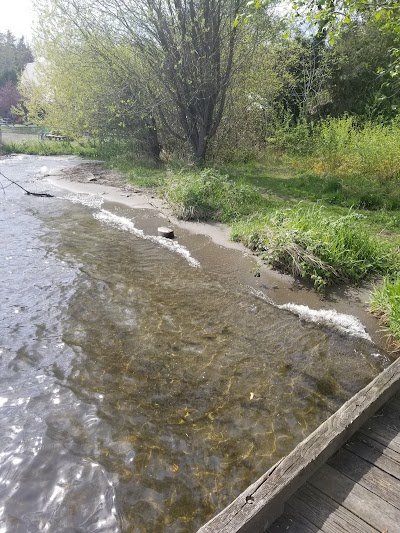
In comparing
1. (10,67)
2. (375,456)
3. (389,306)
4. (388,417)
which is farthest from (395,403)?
(10,67)

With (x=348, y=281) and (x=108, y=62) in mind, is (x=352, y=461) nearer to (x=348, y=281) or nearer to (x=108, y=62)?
(x=348, y=281)

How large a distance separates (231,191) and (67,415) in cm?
697

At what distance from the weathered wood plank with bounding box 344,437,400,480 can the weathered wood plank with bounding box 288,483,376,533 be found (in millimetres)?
441

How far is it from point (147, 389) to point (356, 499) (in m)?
2.20

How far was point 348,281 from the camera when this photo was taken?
5.86 m

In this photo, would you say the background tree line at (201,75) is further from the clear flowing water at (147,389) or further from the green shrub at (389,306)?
the clear flowing water at (147,389)

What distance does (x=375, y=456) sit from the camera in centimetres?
252

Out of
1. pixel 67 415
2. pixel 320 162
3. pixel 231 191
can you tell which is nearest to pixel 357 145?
pixel 320 162

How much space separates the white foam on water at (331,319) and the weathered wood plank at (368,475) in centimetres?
243

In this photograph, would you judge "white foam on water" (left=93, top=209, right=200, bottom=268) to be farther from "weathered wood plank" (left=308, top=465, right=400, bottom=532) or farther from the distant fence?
the distant fence

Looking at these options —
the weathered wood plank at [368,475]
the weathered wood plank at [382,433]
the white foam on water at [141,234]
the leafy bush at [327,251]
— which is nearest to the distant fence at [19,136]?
the white foam on water at [141,234]

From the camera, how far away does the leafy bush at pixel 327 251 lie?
588 cm

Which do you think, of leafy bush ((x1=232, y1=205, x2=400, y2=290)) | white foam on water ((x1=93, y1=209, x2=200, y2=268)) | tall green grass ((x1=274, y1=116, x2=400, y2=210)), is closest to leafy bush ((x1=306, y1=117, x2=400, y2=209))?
tall green grass ((x1=274, y1=116, x2=400, y2=210))

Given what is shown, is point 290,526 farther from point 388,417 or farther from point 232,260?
point 232,260
